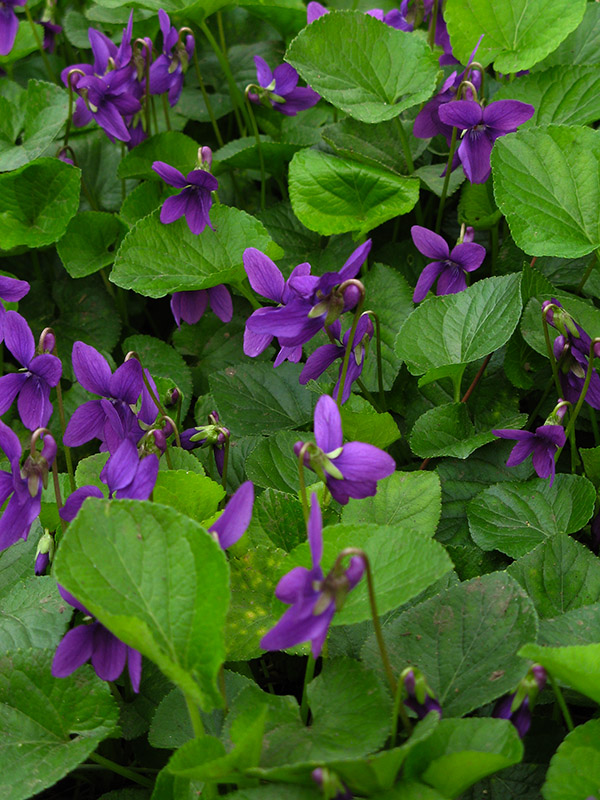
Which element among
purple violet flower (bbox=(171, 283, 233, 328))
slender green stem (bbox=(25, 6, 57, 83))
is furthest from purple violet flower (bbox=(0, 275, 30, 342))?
slender green stem (bbox=(25, 6, 57, 83))

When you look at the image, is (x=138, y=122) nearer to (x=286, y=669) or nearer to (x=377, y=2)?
(x=377, y=2)

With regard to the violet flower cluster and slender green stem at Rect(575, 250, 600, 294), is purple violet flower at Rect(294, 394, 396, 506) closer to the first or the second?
slender green stem at Rect(575, 250, 600, 294)

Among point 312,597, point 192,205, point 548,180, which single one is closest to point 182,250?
point 192,205

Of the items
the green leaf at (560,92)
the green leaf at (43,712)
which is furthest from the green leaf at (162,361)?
the green leaf at (560,92)

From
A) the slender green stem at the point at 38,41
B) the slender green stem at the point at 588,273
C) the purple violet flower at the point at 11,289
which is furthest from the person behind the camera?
the slender green stem at the point at 38,41

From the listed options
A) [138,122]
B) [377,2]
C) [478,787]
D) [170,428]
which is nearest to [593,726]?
[478,787]

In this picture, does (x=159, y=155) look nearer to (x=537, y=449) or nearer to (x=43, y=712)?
(x=537, y=449)

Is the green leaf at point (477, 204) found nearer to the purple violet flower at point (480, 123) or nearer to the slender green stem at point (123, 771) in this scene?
the purple violet flower at point (480, 123)
